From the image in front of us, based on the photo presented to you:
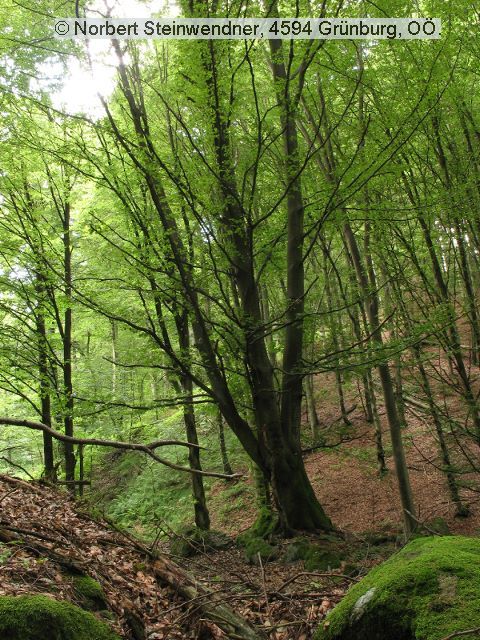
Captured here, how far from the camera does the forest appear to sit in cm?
271

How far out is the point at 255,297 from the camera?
18.7 feet

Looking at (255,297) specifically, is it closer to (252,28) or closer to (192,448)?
(252,28)

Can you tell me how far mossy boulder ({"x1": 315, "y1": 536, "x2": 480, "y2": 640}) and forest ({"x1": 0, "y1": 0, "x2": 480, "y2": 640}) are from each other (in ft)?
0.04

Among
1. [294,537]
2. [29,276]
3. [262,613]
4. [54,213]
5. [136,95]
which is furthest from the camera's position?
[54,213]

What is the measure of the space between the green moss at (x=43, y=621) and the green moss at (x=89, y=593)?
0.42 meters

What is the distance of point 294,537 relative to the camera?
6.32m

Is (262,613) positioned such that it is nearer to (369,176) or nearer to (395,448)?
(395,448)

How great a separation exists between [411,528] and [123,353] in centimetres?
478

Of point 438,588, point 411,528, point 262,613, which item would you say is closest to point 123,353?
point 262,613

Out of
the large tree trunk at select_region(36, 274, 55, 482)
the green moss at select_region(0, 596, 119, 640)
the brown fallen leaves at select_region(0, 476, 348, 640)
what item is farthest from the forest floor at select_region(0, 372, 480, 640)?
the large tree trunk at select_region(36, 274, 55, 482)

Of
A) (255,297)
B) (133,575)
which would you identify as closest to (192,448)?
(255,297)

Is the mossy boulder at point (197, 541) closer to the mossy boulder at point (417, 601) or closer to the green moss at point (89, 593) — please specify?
the green moss at point (89, 593)

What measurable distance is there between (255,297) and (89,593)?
3766 millimetres

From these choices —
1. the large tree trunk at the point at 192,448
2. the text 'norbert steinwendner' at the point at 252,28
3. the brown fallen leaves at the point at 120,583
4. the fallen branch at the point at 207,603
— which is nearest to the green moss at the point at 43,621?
the brown fallen leaves at the point at 120,583
